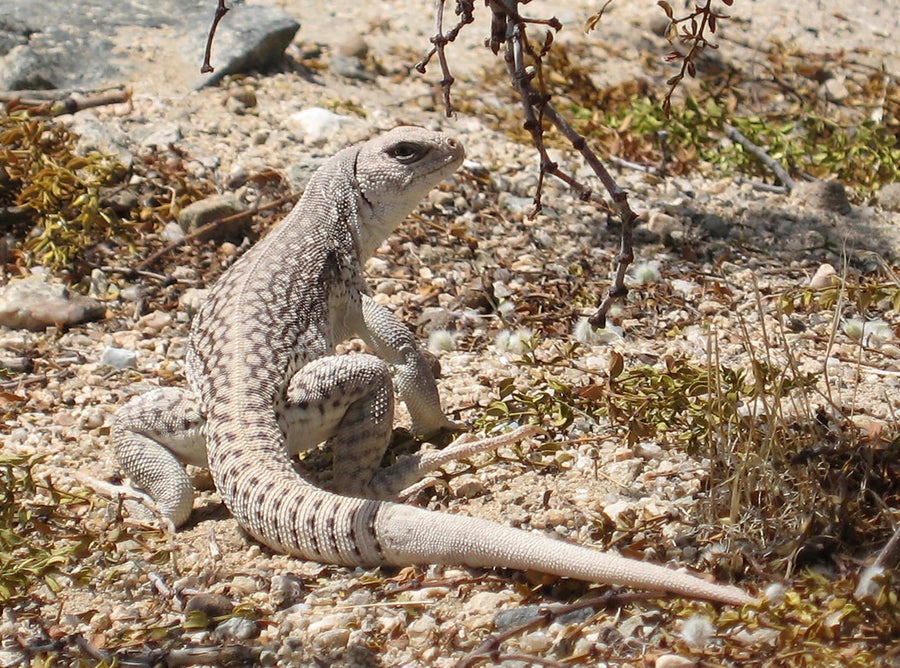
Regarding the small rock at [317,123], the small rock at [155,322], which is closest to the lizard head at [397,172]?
the small rock at [155,322]

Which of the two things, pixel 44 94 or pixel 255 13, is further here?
pixel 255 13

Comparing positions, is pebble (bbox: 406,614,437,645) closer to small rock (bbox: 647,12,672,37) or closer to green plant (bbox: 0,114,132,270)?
green plant (bbox: 0,114,132,270)

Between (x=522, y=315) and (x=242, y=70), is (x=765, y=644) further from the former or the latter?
(x=242, y=70)

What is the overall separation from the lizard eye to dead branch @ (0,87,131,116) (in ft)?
8.63

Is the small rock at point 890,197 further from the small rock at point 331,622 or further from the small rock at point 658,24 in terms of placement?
the small rock at point 331,622

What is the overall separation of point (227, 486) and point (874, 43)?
21.5ft

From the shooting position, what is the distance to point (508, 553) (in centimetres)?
339

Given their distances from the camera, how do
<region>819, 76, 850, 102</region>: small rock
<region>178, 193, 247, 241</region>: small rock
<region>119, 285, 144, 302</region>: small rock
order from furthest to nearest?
1. <region>819, 76, 850, 102</region>: small rock
2. <region>178, 193, 247, 241</region>: small rock
3. <region>119, 285, 144, 302</region>: small rock

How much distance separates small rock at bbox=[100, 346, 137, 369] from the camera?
5.18 metres

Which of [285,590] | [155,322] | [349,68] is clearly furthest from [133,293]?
[349,68]

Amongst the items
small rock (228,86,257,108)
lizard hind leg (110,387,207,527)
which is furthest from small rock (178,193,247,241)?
lizard hind leg (110,387,207,527)

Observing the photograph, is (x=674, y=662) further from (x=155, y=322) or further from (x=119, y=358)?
(x=155, y=322)

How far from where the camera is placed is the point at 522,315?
5.37 metres

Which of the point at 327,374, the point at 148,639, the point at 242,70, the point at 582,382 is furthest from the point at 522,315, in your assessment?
the point at 242,70
